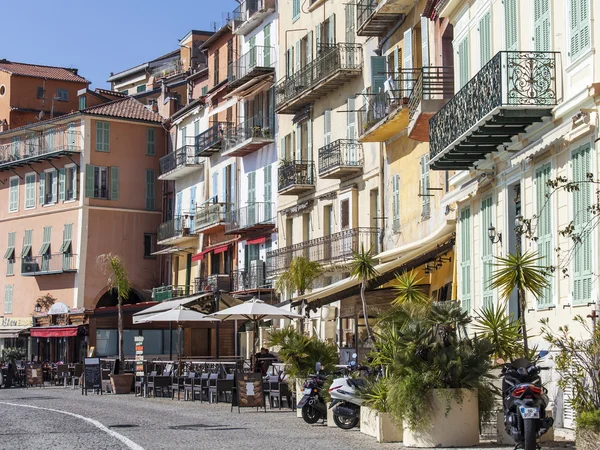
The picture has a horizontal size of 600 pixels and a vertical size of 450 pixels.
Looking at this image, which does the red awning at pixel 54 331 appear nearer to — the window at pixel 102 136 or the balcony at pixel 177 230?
the balcony at pixel 177 230

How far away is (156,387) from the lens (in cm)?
3203

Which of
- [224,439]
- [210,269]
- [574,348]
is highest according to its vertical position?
[210,269]

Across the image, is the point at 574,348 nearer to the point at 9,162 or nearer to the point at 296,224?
the point at 296,224

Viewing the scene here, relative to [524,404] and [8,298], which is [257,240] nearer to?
[8,298]

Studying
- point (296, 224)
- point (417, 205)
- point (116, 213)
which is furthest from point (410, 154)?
point (116, 213)

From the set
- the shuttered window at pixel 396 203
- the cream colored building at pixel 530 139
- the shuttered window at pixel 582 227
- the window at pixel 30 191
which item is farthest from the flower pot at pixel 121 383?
the window at pixel 30 191

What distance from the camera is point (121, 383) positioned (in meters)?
35.4

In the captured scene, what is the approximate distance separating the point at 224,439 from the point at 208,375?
1136cm

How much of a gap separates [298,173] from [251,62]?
29.3 feet

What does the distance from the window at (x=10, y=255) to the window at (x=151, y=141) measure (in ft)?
29.6

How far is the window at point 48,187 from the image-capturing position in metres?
62.3

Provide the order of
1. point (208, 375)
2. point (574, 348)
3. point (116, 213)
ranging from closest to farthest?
point (574, 348), point (208, 375), point (116, 213)

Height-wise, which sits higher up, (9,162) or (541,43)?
(9,162)

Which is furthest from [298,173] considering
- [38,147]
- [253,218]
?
[38,147]
